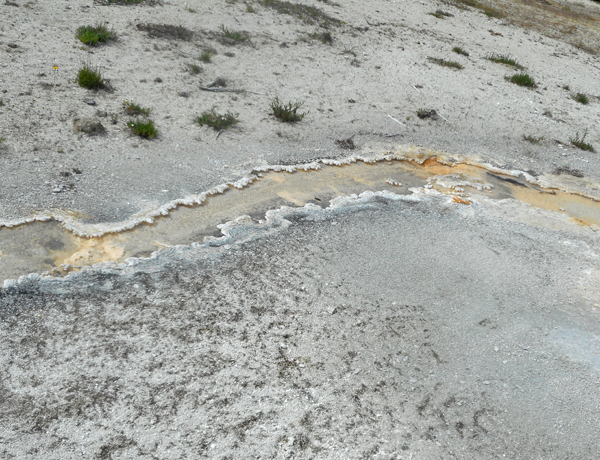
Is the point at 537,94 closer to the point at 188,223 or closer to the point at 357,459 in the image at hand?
the point at 188,223

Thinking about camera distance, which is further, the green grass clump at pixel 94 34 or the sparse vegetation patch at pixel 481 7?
the sparse vegetation patch at pixel 481 7

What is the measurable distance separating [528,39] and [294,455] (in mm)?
14854

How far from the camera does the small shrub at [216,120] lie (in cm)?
745

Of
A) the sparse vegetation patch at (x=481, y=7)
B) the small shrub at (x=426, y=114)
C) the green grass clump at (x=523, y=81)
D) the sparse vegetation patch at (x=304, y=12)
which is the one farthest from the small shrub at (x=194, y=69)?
the sparse vegetation patch at (x=481, y=7)

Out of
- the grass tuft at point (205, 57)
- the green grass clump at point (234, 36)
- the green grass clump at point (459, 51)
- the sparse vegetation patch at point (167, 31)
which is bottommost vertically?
the grass tuft at point (205, 57)

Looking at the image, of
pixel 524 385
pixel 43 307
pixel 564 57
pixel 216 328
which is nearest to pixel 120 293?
pixel 43 307

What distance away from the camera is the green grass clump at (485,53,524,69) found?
1185 centimetres

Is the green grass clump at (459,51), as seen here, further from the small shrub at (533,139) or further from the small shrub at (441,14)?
the small shrub at (533,139)

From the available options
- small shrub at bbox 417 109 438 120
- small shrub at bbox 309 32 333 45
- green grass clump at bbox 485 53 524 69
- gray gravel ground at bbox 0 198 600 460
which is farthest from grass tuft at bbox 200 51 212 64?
green grass clump at bbox 485 53 524 69

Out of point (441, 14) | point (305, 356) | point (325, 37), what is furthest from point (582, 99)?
point (305, 356)

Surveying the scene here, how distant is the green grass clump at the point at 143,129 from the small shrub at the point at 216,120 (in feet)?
2.59

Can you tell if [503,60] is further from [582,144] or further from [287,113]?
[287,113]

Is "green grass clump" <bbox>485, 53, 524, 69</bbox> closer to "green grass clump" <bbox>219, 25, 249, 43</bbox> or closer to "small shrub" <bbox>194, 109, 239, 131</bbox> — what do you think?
"green grass clump" <bbox>219, 25, 249, 43</bbox>

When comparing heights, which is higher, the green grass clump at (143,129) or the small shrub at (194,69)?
the small shrub at (194,69)
